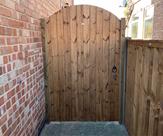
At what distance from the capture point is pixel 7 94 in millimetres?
1575

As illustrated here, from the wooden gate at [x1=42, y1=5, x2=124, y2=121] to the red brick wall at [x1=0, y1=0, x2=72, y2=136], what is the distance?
1.05 feet

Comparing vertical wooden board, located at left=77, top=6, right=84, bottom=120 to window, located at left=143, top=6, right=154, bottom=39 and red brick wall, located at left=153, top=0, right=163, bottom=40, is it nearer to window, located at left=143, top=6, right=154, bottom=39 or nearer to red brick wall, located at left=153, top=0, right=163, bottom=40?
red brick wall, located at left=153, top=0, right=163, bottom=40

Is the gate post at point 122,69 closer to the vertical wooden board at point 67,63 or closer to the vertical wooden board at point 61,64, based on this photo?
the vertical wooden board at point 67,63

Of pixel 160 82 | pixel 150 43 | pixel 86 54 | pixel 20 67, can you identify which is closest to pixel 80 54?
pixel 86 54

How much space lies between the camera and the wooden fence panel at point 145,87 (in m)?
1.56

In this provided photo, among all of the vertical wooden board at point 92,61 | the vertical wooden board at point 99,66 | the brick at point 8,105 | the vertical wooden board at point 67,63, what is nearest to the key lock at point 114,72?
the vertical wooden board at point 99,66

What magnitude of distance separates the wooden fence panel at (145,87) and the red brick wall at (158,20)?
10.4ft

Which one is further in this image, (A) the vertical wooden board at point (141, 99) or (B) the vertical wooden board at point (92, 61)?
(B) the vertical wooden board at point (92, 61)

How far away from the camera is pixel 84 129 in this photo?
294cm

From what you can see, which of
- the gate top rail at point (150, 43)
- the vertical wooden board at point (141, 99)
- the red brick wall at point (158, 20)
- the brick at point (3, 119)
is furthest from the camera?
the red brick wall at point (158, 20)

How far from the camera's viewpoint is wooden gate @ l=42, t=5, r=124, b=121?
2885 millimetres

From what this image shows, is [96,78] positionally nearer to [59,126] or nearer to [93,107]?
[93,107]

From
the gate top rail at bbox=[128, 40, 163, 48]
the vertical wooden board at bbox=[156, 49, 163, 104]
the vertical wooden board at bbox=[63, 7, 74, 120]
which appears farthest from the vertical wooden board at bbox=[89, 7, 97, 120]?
the vertical wooden board at bbox=[156, 49, 163, 104]

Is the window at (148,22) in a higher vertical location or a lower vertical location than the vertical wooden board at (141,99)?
higher
